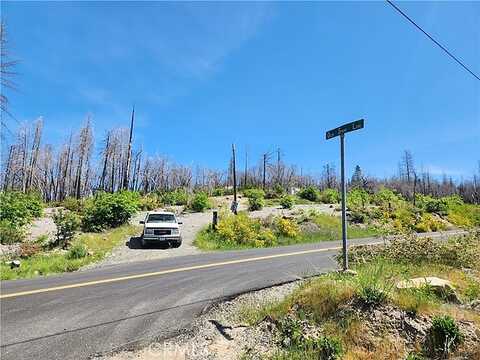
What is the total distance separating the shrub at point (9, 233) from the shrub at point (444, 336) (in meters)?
16.5

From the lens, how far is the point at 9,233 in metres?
15.4

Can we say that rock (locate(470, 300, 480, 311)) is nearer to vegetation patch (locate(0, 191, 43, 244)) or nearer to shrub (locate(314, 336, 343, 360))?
shrub (locate(314, 336, 343, 360))

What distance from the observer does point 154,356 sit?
450 cm

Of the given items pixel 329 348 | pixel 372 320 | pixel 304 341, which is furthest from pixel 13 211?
pixel 372 320

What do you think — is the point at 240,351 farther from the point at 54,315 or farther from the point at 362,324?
the point at 54,315

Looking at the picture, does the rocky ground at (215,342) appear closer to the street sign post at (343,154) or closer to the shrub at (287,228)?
the street sign post at (343,154)

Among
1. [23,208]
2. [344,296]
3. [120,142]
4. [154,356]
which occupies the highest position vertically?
[120,142]

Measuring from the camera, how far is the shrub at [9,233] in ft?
49.6

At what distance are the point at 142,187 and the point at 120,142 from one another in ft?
52.0

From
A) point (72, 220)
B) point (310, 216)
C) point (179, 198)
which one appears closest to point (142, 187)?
point (179, 198)

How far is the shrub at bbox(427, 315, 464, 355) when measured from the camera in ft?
13.3

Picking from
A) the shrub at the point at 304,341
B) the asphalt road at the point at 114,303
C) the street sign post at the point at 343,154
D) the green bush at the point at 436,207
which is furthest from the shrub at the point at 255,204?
the shrub at the point at 304,341

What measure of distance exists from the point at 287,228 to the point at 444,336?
1928cm

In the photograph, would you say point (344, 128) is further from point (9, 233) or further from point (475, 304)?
point (9, 233)
